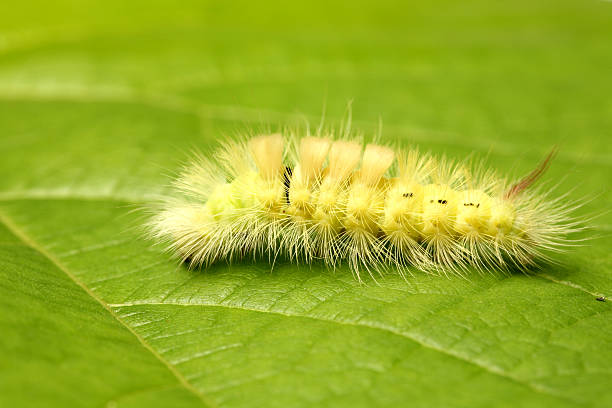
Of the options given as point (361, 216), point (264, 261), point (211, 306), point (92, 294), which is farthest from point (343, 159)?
point (92, 294)

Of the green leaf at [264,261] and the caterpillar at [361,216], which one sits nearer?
the green leaf at [264,261]

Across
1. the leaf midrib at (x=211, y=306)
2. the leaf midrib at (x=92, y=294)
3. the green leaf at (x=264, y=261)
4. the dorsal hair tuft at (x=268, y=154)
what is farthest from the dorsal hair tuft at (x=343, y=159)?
the leaf midrib at (x=92, y=294)

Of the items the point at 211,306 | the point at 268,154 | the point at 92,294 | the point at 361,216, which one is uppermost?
the point at 268,154

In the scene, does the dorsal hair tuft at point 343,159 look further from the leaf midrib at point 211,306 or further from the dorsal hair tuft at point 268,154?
the leaf midrib at point 211,306

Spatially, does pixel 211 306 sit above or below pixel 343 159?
below

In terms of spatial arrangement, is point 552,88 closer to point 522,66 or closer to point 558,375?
point 522,66

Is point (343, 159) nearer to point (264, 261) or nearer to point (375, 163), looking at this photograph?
point (375, 163)
